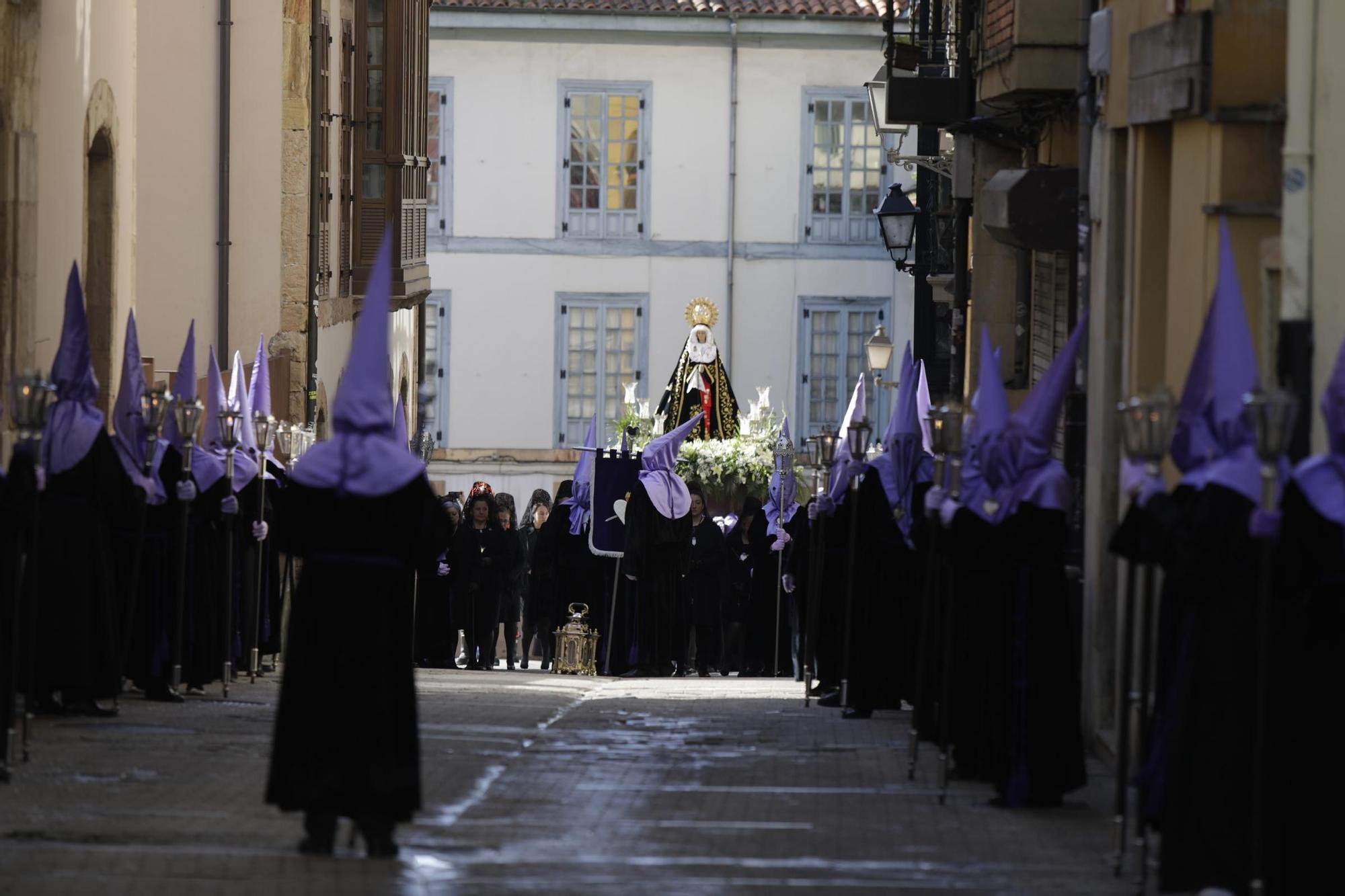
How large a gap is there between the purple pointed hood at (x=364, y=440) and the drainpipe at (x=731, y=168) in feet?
94.0

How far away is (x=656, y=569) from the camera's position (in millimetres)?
22188

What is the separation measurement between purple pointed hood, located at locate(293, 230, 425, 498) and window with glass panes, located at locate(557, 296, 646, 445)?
28.7m

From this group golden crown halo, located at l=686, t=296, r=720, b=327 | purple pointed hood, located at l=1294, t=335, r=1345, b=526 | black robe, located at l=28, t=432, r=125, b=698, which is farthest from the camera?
golden crown halo, located at l=686, t=296, r=720, b=327

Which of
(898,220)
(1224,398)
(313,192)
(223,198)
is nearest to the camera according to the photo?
(1224,398)

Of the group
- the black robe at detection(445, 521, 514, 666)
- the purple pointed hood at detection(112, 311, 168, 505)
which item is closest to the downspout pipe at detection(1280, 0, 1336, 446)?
the purple pointed hood at detection(112, 311, 168, 505)

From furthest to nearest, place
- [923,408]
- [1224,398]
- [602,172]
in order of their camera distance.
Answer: [602,172] → [923,408] → [1224,398]

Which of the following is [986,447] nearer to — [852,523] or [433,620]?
[852,523]

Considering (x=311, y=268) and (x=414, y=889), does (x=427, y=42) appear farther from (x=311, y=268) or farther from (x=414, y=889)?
(x=414, y=889)

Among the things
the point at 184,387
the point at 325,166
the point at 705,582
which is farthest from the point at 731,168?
the point at 184,387

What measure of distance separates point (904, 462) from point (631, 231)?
23.3 metres

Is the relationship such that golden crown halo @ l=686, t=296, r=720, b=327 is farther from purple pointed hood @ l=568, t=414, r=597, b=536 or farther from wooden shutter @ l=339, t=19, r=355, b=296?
purple pointed hood @ l=568, t=414, r=597, b=536

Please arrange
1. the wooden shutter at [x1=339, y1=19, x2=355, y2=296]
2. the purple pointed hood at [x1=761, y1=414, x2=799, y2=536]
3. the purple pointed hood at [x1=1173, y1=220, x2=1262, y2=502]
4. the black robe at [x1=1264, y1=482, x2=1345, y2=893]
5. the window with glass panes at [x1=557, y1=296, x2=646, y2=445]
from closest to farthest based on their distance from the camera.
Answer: the black robe at [x1=1264, y1=482, x2=1345, y2=893]
the purple pointed hood at [x1=1173, y1=220, x2=1262, y2=502]
the purple pointed hood at [x1=761, y1=414, x2=799, y2=536]
the wooden shutter at [x1=339, y1=19, x2=355, y2=296]
the window with glass panes at [x1=557, y1=296, x2=646, y2=445]

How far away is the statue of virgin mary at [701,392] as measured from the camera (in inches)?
Result: 1163

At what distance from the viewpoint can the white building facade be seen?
1499 inches
